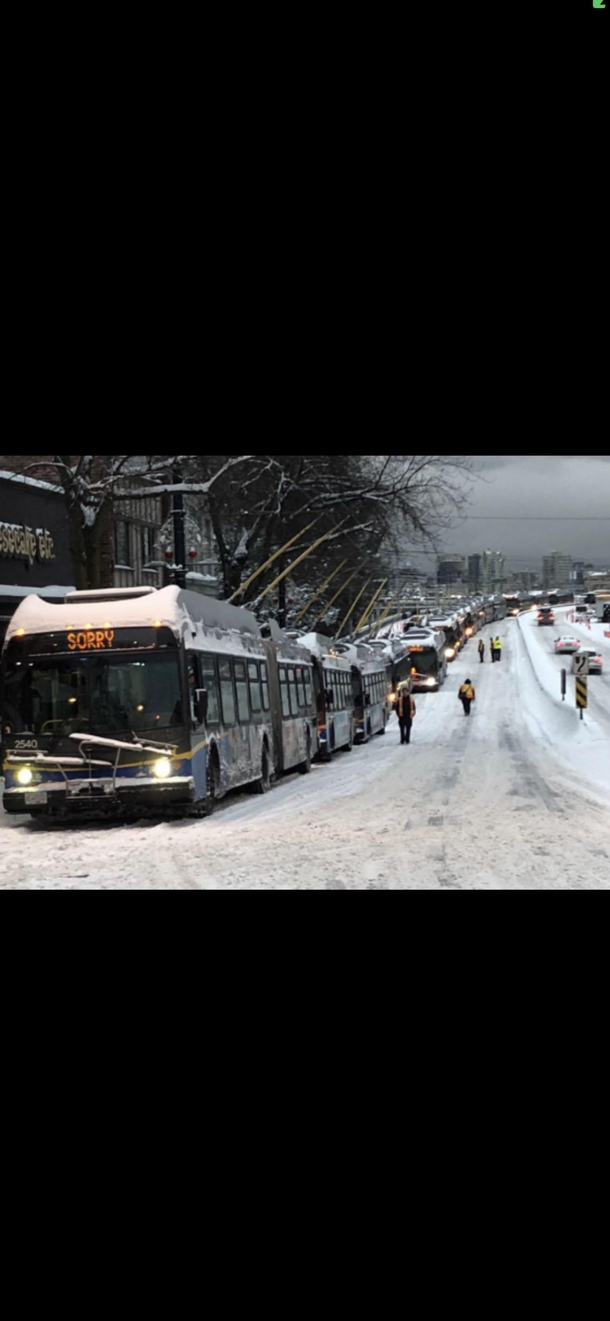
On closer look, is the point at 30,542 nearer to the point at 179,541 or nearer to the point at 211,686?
the point at 179,541

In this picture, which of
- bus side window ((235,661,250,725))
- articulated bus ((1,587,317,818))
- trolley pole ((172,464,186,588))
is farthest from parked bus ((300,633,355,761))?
articulated bus ((1,587,317,818))

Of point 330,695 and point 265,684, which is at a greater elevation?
point 265,684

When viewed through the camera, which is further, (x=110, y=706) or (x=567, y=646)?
(x=567, y=646)

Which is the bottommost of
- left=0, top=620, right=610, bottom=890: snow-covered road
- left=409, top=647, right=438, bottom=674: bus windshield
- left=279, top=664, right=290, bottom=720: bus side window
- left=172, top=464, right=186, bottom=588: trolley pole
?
left=0, top=620, right=610, bottom=890: snow-covered road

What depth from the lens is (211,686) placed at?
2027cm

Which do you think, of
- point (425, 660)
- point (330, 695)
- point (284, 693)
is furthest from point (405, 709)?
point (425, 660)

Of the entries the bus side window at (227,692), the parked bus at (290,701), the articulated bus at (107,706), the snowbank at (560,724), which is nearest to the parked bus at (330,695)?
the parked bus at (290,701)

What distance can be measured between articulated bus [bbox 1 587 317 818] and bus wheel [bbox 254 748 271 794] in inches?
200

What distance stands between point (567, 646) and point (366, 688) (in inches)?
1659

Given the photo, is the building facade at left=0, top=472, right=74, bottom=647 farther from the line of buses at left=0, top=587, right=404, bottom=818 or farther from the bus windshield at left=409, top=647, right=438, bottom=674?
the bus windshield at left=409, top=647, right=438, bottom=674

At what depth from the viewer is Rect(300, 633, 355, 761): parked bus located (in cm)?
3306

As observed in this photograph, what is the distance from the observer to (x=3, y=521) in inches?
1141
